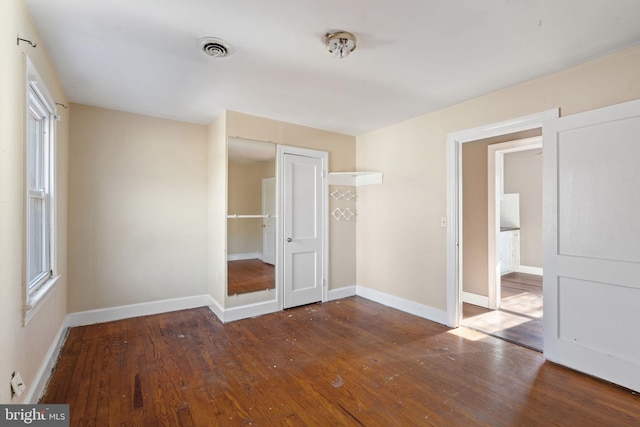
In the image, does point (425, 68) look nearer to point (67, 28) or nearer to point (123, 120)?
point (67, 28)

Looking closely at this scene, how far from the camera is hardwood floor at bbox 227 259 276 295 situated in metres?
3.61

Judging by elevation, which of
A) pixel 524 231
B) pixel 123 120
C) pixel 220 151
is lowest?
pixel 524 231

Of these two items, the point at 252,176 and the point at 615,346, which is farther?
the point at 252,176

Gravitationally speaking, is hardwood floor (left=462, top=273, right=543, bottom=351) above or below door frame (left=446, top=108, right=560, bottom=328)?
below

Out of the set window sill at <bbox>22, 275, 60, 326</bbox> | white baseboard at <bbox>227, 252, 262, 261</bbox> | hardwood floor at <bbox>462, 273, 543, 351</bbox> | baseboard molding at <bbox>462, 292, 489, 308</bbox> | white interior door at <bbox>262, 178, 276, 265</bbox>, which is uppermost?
white interior door at <bbox>262, 178, 276, 265</bbox>

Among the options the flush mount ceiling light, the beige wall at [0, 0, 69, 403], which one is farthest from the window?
the flush mount ceiling light

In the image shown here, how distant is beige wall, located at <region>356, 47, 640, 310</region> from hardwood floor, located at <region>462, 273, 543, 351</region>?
55 centimetres

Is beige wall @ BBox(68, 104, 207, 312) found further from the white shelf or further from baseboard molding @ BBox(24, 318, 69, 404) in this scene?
the white shelf

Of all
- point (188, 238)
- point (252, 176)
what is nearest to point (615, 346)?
point (252, 176)

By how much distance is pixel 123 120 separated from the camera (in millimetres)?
3627

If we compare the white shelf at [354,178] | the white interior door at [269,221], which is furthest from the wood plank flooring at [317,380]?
the white shelf at [354,178]

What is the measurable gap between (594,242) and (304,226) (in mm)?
2962

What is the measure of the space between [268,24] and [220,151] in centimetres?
199

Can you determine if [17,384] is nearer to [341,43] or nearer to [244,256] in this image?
[244,256]
